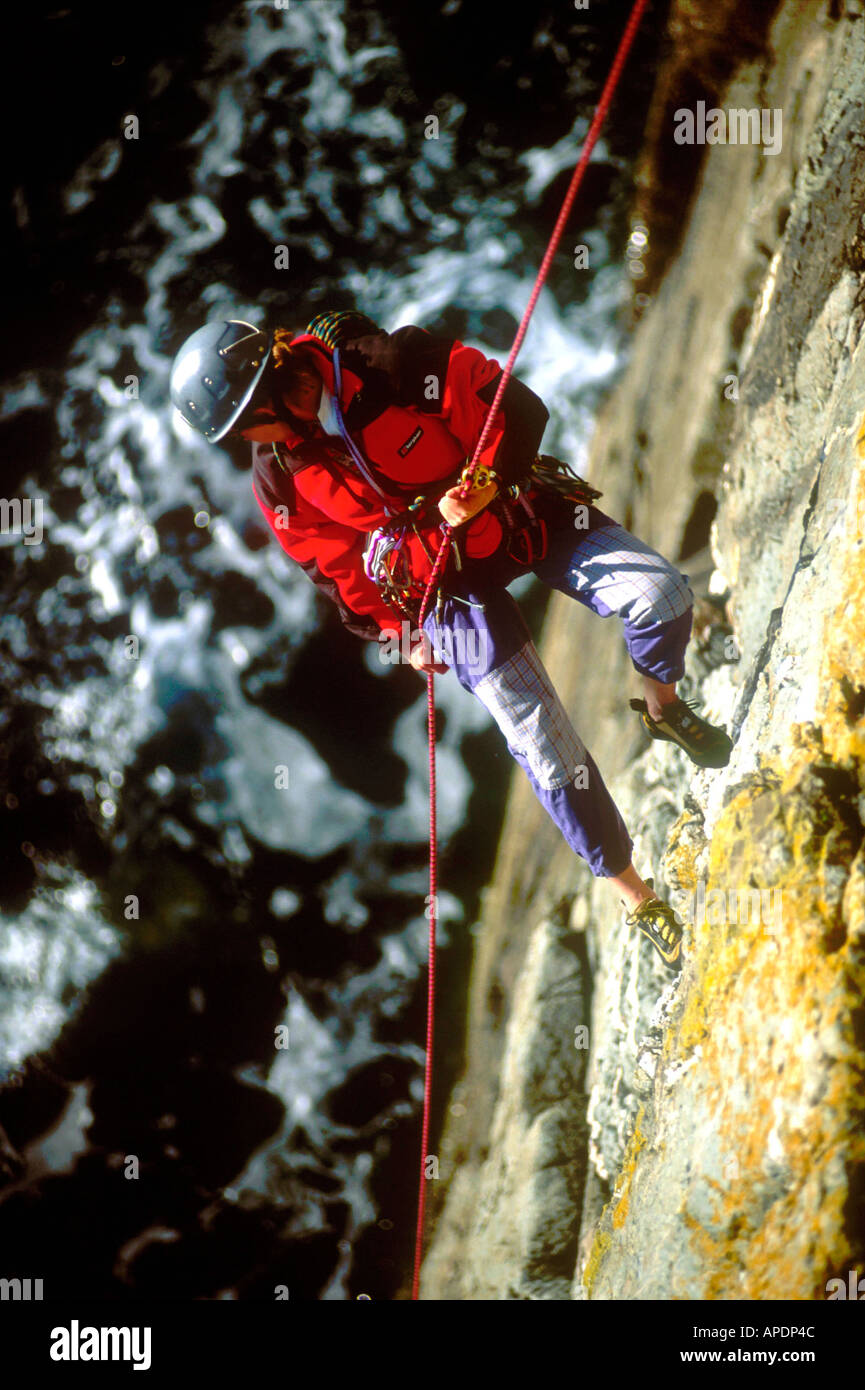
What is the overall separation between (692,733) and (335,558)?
167 centimetres

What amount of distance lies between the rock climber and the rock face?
1.60ft

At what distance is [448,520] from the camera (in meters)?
2.60

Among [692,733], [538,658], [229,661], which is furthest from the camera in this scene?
[229,661]

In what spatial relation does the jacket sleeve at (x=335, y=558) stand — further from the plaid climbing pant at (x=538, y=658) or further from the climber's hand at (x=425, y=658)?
the plaid climbing pant at (x=538, y=658)

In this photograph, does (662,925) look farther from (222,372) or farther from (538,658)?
(222,372)

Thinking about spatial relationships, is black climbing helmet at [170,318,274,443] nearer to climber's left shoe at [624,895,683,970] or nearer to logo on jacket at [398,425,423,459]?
logo on jacket at [398,425,423,459]

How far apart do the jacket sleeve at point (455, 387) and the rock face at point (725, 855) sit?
1.12 metres

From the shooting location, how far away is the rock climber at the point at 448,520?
261cm

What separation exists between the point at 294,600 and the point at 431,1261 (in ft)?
18.8

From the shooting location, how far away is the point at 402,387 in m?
2.56

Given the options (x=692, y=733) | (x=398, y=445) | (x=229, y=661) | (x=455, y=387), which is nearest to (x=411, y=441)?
(x=398, y=445)

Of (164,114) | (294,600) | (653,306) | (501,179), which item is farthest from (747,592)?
(164,114)

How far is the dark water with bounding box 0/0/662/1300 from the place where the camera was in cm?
641

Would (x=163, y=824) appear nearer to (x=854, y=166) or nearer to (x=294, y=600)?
(x=294, y=600)
